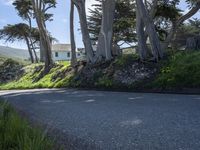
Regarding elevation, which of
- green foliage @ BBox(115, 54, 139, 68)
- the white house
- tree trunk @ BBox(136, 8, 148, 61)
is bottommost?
the white house

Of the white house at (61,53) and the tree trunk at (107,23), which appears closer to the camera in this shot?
the tree trunk at (107,23)

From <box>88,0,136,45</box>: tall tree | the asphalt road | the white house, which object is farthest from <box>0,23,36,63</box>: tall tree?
the asphalt road

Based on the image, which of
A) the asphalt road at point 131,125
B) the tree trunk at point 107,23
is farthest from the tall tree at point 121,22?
the asphalt road at point 131,125

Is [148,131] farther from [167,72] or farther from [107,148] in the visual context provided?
[167,72]

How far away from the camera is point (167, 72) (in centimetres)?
1588

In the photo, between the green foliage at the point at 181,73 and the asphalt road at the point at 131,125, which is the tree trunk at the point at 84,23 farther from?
the asphalt road at the point at 131,125

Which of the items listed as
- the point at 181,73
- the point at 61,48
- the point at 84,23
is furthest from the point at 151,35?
the point at 61,48

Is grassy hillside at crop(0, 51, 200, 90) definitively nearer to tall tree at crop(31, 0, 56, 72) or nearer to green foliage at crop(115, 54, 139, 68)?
green foliage at crop(115, 54, 139, 68)

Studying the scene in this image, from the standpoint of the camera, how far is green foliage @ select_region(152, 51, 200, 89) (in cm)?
1412

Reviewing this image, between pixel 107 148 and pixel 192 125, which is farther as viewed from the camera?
→ pixel 192 125

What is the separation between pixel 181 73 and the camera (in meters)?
14.9

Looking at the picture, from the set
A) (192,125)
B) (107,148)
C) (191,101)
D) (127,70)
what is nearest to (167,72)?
(127,70)

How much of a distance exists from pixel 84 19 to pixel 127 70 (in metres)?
6.82

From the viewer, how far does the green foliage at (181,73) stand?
14.1 m
